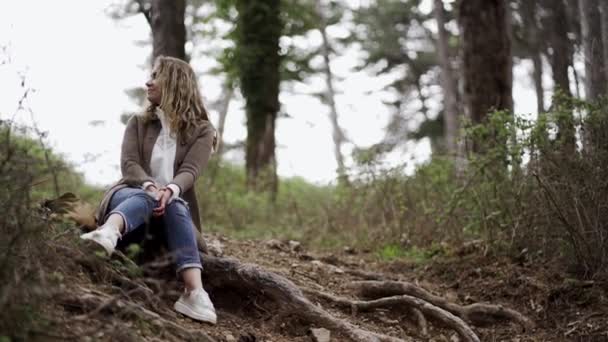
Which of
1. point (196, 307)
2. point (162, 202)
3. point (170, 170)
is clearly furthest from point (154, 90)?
point (196, 307)

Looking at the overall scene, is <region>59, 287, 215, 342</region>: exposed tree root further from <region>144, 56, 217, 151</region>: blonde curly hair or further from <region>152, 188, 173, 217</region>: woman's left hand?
<region>144, 56, 217, 151</region>: blonde curly hair

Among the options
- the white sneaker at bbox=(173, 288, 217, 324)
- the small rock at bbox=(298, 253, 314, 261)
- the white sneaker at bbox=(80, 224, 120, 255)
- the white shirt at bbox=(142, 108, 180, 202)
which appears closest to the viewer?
the white sneaker at bbox=(80, 224, 120, 255)

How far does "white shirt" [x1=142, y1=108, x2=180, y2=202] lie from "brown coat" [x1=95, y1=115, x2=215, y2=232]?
4 centimetres

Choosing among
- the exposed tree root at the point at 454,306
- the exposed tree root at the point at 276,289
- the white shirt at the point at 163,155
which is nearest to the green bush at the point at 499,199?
the exposed tree root at the point at 454,306

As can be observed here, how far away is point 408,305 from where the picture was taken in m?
5.26

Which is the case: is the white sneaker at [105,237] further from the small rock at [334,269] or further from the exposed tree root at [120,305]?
the small rock at [334,269]

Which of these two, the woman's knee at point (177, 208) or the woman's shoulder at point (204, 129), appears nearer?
the woman's knee at point (177, 208)

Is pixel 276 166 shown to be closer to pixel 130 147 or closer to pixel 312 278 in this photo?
pixel 312 278

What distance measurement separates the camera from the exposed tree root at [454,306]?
17.6 feet

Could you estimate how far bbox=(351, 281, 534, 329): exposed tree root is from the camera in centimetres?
536

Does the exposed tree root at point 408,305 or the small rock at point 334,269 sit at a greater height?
the small rock at point 334,269

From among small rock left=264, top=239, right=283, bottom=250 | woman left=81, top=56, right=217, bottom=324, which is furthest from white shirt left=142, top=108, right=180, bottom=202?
small rock left=264, top=239, right=283, bottom=250

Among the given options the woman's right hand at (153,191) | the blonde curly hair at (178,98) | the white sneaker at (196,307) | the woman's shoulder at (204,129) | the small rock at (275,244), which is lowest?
the white sneaker at (196,307)

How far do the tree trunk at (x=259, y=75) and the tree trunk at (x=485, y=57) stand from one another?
5.76 meters
